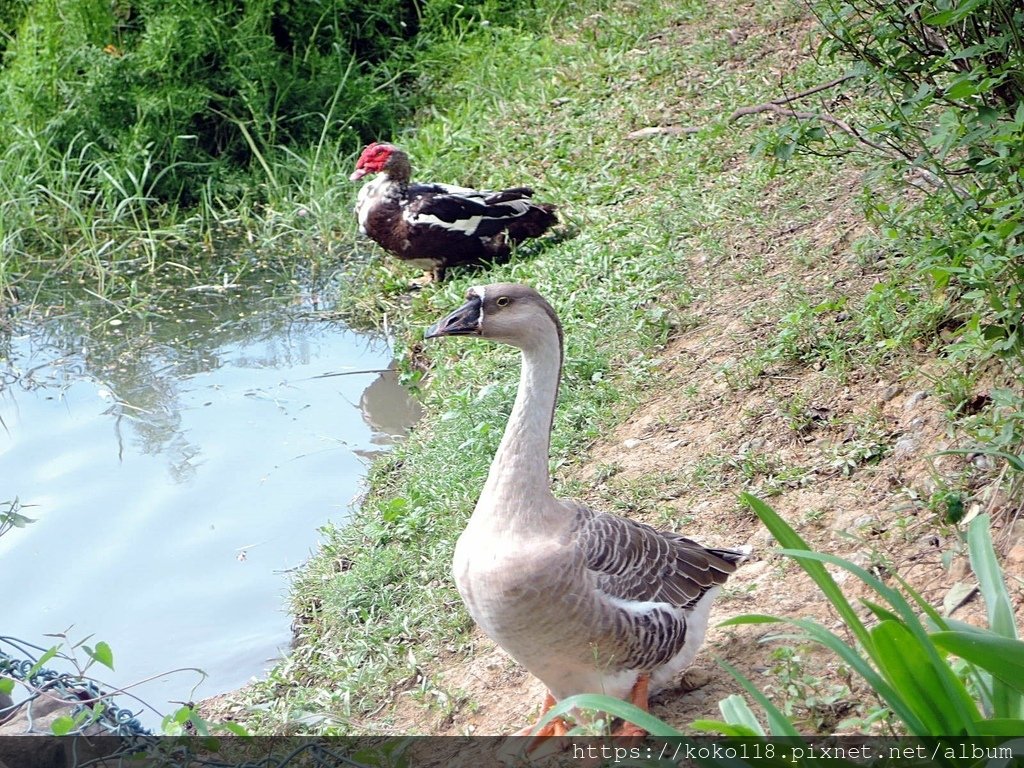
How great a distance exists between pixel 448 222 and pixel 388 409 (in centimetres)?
A: 138

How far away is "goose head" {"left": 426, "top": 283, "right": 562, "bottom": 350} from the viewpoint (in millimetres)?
3500

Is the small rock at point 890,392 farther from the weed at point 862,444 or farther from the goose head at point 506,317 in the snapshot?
the goose head at point 506,317

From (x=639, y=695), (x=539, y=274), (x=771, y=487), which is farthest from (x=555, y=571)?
(x=539, y=274)

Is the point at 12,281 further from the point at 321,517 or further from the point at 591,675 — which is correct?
the point at 591,675

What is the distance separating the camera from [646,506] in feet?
15.3

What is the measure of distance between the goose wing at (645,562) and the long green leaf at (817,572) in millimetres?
767

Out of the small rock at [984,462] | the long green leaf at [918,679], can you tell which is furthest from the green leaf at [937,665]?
the small rock at [984,462]

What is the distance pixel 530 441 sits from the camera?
3449mm

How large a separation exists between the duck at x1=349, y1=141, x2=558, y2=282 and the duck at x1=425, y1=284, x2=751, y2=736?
12.4ft

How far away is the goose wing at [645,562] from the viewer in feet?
11.2

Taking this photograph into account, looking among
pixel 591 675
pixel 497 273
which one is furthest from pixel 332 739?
pixel 497 273

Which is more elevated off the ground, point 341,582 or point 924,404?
point 924,404

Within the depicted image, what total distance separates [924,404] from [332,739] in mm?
2441

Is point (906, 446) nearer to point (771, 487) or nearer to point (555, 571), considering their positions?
point (771, 487)
